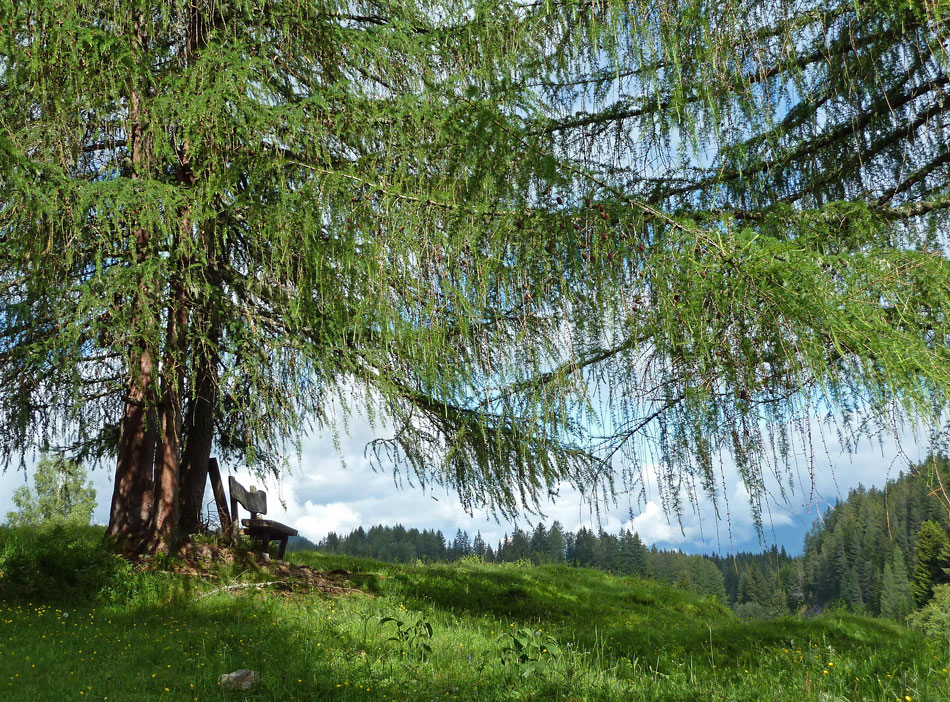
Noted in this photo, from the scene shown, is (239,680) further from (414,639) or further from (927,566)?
(927,566)

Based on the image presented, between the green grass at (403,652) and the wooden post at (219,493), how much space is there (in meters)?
1.51

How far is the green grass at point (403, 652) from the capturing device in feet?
14.2

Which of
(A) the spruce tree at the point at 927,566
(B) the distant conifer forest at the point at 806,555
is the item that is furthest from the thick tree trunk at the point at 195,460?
(A) the spruce tree at the point at 927,566

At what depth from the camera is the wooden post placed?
9.76 m

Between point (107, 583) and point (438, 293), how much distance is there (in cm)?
607

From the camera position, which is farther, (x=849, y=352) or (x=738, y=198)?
(x=738, y=198)

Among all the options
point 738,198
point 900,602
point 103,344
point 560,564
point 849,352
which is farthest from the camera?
point 900,602

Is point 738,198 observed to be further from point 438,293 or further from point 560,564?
point 560,564

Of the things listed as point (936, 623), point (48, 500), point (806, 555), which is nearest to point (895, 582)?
point (806, 555)

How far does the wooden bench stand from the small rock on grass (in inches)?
190

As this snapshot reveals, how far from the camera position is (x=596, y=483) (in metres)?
3.93

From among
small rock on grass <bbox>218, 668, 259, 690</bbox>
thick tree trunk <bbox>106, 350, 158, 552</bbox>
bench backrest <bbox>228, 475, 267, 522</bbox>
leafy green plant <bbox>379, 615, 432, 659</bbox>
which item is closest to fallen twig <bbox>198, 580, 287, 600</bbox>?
thick tree trunk <bbox>106, 350, 158, 552</bbox>

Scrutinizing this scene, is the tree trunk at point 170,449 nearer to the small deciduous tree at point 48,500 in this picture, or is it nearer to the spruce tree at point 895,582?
the small deciduous tree at point 48,500

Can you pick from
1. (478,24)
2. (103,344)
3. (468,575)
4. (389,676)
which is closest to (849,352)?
(478,24)
